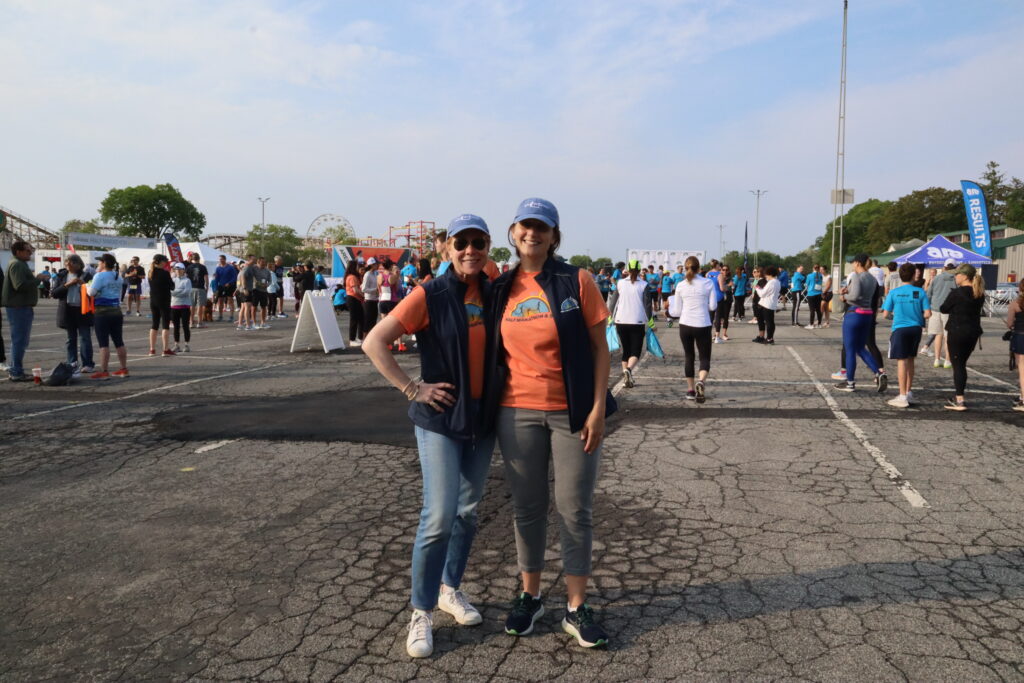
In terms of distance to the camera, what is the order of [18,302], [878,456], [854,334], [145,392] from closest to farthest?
1. [878,456]
2. [145,392]
3. [854,334]
4. [18,302]

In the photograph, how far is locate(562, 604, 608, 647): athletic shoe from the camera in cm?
296

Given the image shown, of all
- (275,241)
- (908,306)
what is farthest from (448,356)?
(275,241)

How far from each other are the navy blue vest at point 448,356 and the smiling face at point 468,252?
0.06m

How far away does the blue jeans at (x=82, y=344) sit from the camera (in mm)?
10242

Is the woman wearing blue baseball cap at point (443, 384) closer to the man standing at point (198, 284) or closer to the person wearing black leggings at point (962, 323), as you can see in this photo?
the person wearing black leggings at point (962, 323)

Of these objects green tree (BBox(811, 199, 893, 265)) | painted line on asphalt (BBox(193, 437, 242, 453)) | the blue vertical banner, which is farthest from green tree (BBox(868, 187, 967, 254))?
painted line on asphalt (BBox(193, 437, 242, 453))

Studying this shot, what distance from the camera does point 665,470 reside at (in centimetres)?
568

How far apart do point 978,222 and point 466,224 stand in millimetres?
27345

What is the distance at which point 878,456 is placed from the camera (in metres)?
6.09

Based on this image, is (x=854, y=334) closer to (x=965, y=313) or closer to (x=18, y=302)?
(x=965, y=313)

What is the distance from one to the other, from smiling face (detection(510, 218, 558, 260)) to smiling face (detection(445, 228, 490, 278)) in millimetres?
129

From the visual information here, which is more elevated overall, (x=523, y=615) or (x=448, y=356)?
(x=448, y=356)

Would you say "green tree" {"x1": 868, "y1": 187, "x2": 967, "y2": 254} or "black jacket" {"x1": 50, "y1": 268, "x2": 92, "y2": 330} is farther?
"green tree" {"x1": 868, "y1": 187, "x2": 967, "y2": 254}

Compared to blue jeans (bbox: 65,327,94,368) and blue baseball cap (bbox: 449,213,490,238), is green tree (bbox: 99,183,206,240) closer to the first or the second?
blue jeans (bbox: 65,327,94,368)
